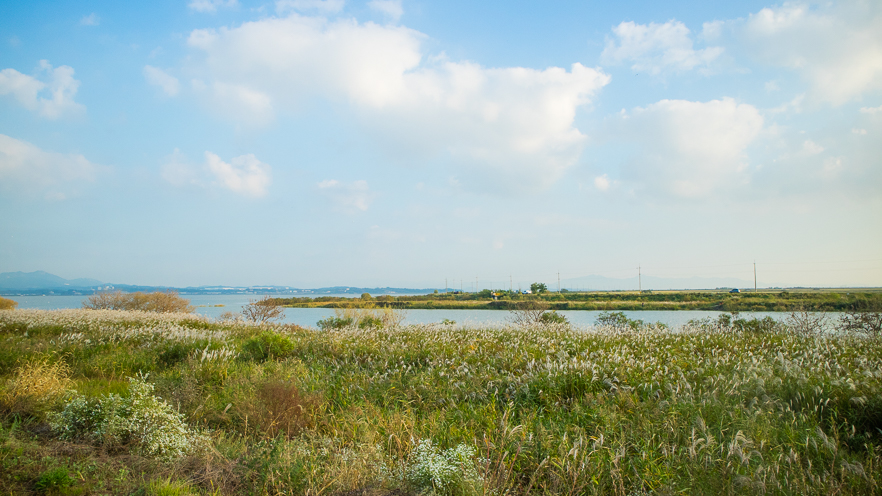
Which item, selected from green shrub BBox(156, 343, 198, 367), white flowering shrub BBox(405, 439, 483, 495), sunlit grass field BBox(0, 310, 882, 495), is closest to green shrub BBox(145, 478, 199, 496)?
sunlit grass field BBox(0, 310, 882, 495)

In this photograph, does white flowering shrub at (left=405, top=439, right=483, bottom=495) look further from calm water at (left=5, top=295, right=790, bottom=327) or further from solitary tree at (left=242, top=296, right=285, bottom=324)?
solitary tree at (left=242, top=296, right=285, bottom=324)

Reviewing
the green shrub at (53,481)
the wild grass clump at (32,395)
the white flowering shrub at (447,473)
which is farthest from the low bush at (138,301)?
the white flowering shrub at (447,473)

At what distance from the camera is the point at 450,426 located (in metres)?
4.19

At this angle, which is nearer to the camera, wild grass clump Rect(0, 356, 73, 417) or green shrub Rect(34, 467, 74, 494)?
green shrub Rect(34, 467, 74, 494)

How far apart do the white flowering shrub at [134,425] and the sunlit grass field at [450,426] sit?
2 centimetres

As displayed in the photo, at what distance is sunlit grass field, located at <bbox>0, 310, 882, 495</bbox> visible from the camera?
117 inches

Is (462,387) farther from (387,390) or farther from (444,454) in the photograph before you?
(444,454)

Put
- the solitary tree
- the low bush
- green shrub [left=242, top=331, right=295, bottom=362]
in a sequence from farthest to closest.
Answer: the low bush, the solitary tree, green shrub [left=242, top=331, right=295, bottom=362]

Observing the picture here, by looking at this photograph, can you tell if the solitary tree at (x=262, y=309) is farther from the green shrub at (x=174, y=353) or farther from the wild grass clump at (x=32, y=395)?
the wild grass clump at (x=32, y=395)

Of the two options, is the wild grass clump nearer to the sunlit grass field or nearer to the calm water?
the sunlit grass field

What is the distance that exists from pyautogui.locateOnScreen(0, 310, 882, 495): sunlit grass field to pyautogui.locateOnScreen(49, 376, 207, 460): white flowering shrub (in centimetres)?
A: 2

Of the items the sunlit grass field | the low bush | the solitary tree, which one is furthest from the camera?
the low bush

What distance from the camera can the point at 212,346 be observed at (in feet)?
30.8

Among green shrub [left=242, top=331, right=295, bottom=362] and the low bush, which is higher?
green shrub [left=242, top=331, right=295, bottom=362]
